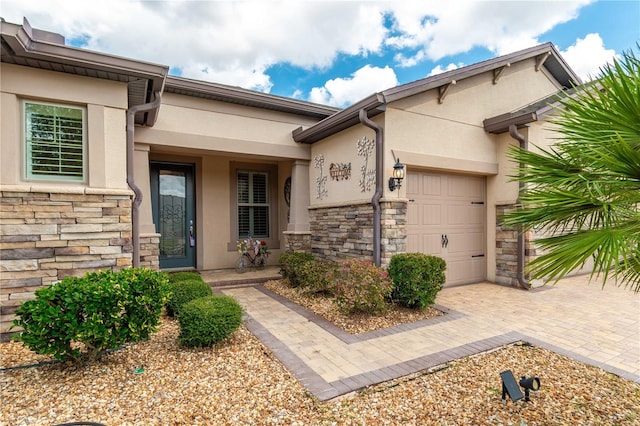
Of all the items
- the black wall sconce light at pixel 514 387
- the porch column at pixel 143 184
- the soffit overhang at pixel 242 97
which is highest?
the soffit overhang at pixel 242 97

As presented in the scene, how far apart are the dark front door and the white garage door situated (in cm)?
555

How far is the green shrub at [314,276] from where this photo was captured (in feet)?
19.3

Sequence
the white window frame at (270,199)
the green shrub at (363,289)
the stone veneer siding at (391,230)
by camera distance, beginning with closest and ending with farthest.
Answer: the green shrub at (363,289) < the stone veneer siding at (391,230) < the white window frame at (270,199)

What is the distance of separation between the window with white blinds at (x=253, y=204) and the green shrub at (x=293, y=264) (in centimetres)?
222

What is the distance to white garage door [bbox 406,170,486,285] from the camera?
20.6 feet

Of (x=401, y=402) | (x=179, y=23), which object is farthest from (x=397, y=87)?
(x=401, y=402)

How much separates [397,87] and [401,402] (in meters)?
4.76

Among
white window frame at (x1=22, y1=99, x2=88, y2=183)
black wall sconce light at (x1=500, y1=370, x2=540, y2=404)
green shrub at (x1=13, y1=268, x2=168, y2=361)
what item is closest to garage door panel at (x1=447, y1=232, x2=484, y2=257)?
black wall sconce light at (x1=500, y1=370, x2=540, y2=404)

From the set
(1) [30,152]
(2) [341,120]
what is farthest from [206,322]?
(2) [341,120]

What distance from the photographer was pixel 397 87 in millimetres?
5445

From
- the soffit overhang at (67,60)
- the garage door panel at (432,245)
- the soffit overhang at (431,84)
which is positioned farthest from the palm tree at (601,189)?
the soffit overhang at (67,60)

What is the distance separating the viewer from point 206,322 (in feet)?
11.4

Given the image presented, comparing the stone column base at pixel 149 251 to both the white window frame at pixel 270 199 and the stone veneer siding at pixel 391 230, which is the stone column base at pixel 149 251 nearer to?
the white window frame at pixel 270 199

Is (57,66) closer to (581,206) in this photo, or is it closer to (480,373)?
(581,206)
